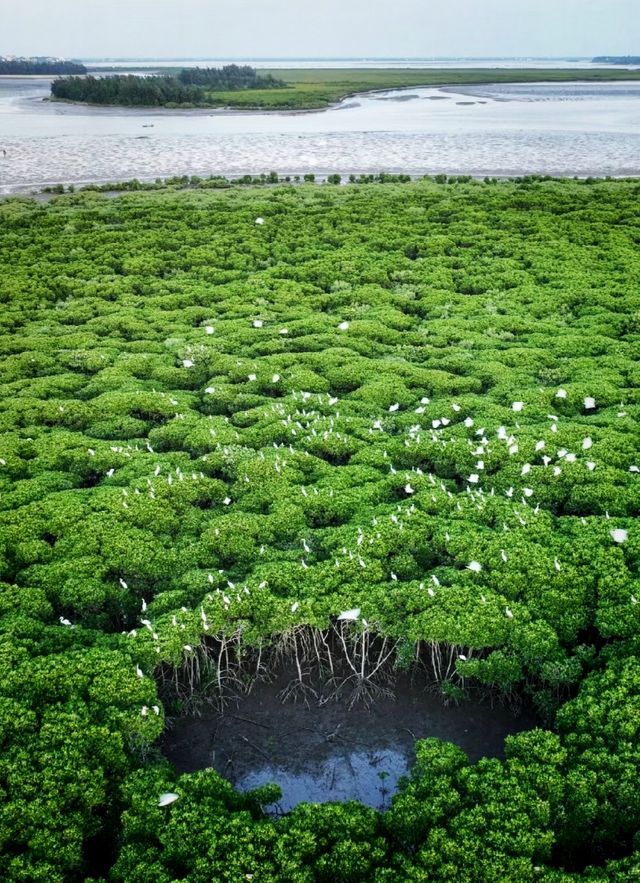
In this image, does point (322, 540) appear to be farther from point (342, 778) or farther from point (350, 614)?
point (342, 778)

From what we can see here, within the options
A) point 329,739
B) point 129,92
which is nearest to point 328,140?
point 129,92

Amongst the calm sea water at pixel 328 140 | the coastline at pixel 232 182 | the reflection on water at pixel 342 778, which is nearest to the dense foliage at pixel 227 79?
the calm sea water at pixel 328 140

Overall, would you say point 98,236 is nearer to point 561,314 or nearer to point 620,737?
point 561,314

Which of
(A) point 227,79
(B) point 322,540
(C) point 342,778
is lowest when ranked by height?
(C) point 342,778

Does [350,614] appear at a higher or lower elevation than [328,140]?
lower

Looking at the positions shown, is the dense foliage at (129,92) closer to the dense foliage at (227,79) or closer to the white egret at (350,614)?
A: the dense foliage at (227,79)

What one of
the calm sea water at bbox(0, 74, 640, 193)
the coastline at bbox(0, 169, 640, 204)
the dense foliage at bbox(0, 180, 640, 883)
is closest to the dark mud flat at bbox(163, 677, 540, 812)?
the dense foliage at bbox(0, 180, 640, 883)
